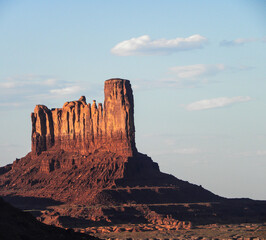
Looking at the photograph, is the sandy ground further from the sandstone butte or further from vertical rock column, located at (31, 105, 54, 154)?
vertical rock column, located at (31, 105, 54, 154)

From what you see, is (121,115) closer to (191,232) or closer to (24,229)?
(191,232)

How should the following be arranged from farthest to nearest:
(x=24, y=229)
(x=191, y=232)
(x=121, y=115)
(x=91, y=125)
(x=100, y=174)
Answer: (x=91, y=125) → (x=121, y=115) → (x=100, y=174) → (x=191, y=232) → (x=24, y=229)

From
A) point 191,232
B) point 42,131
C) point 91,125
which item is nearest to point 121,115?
point 91,125

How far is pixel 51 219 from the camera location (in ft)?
391

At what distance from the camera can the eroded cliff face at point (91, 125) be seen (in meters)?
141

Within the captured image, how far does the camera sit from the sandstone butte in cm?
12588

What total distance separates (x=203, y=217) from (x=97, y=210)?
16.2 metres

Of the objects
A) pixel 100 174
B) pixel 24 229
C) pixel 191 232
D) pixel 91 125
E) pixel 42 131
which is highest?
pixel 42 131

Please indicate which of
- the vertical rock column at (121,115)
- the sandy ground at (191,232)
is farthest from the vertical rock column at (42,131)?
the sandy ground at (191,232)

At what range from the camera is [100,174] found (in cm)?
13638

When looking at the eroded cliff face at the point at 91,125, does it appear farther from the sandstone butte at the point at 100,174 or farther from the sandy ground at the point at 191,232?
the sandy ground at the point at 191,232

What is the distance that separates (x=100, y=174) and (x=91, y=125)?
53.9ft

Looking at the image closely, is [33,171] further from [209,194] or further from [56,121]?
[209,194]

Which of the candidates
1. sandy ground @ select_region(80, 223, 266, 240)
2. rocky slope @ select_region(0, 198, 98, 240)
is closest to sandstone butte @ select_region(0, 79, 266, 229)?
sandy ground @ select_region(80, 223, 266, 240)
